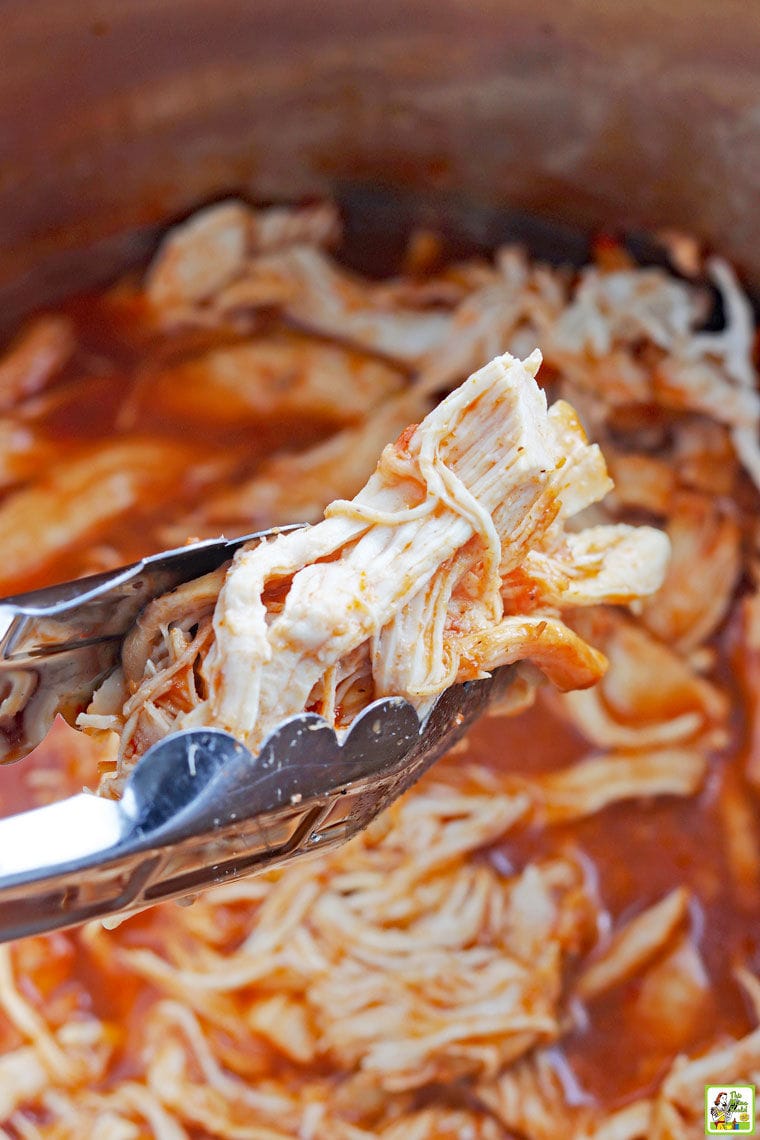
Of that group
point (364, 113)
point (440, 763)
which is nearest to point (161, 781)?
point (440, 763)

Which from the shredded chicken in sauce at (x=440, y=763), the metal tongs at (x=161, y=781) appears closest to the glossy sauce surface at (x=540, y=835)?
the shredded chicken in sauce at (x=440, y=763)

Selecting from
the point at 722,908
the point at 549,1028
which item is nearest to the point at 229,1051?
the point at 549,1028

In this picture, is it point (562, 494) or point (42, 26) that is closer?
point (562, 494)

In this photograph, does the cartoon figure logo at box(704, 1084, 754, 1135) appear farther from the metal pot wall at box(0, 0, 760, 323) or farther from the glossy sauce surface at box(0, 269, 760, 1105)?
the metal pot wall at box(0, 0, 760, 323)

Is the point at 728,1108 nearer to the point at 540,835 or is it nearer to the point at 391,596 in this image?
the point at 540,835

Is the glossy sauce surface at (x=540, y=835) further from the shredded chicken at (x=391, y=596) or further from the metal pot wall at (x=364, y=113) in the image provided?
the shredded chicken at (x=391, y=596)

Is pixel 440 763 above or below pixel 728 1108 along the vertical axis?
above

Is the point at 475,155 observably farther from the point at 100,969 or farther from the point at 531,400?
the point at 100,969
